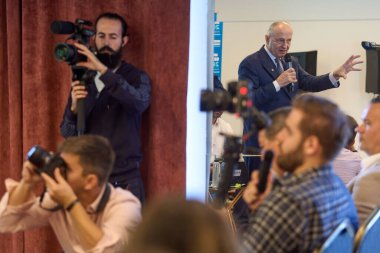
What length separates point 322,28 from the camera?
5957mm

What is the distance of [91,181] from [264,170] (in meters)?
0.55

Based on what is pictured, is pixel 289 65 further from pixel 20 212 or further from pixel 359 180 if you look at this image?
pixel 20 212

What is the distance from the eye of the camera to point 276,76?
3.19 m

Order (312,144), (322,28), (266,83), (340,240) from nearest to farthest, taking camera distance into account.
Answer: (340,240) → (312,144) → (266,83) → (322,28)

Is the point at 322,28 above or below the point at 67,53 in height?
above

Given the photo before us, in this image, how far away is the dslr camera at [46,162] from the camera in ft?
5.67

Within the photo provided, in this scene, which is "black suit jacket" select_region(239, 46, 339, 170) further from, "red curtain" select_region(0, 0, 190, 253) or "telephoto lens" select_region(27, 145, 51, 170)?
"telephoto lens" select_region(27, 145, 51, 170)

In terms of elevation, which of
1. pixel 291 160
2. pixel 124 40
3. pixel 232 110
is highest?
pixel 124 40

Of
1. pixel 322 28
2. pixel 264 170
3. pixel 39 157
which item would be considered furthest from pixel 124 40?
pixel 322 28

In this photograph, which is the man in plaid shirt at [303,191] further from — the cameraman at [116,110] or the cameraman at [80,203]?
the cameraman at [116,110]

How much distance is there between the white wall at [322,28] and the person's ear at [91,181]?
14.1 feet

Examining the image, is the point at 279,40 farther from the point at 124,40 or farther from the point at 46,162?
the point at 46,162

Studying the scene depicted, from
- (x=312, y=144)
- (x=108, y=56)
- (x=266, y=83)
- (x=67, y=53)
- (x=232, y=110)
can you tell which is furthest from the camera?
(x=266, y=83)

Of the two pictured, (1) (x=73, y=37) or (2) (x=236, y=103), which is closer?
(2) (x=236, y=103)
